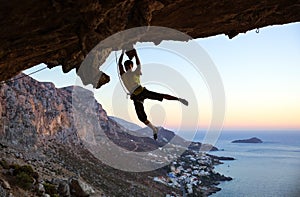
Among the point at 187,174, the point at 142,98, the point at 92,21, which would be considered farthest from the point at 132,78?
the point at 187,174

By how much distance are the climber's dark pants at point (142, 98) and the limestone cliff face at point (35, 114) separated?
30.3 meters

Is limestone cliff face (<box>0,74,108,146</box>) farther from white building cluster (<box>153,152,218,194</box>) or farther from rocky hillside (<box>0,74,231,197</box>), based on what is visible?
white building cluster (<box>153,152,218,194</box>)

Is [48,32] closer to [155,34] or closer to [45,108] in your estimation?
[155,34]

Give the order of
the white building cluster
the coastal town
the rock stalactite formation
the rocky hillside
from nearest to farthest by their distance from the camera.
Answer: the rock stalactite formation, the rocky hillside, the coastal town, the white building cluster

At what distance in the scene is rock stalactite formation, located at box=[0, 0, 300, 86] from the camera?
4199mm

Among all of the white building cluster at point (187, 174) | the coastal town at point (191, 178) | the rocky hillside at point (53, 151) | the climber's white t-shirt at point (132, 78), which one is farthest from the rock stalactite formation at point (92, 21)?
the white building cluster at point (187, 174)

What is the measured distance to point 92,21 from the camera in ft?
14.5

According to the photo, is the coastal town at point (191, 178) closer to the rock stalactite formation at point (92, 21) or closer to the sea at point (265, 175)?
the sea at point (265, 175)

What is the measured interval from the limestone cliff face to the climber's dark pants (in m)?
30.3

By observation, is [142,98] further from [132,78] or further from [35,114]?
[35,114]

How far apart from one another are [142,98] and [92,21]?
260 cm

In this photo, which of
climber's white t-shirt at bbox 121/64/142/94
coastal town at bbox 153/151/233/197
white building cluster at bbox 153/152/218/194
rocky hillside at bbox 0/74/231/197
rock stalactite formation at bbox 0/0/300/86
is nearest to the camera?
rock stalactite formation at bbox 0/0/300/86

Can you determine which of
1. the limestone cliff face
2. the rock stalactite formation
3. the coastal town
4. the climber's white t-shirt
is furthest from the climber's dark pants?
the coastal town

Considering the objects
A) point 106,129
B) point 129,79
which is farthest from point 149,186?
point 129,79
